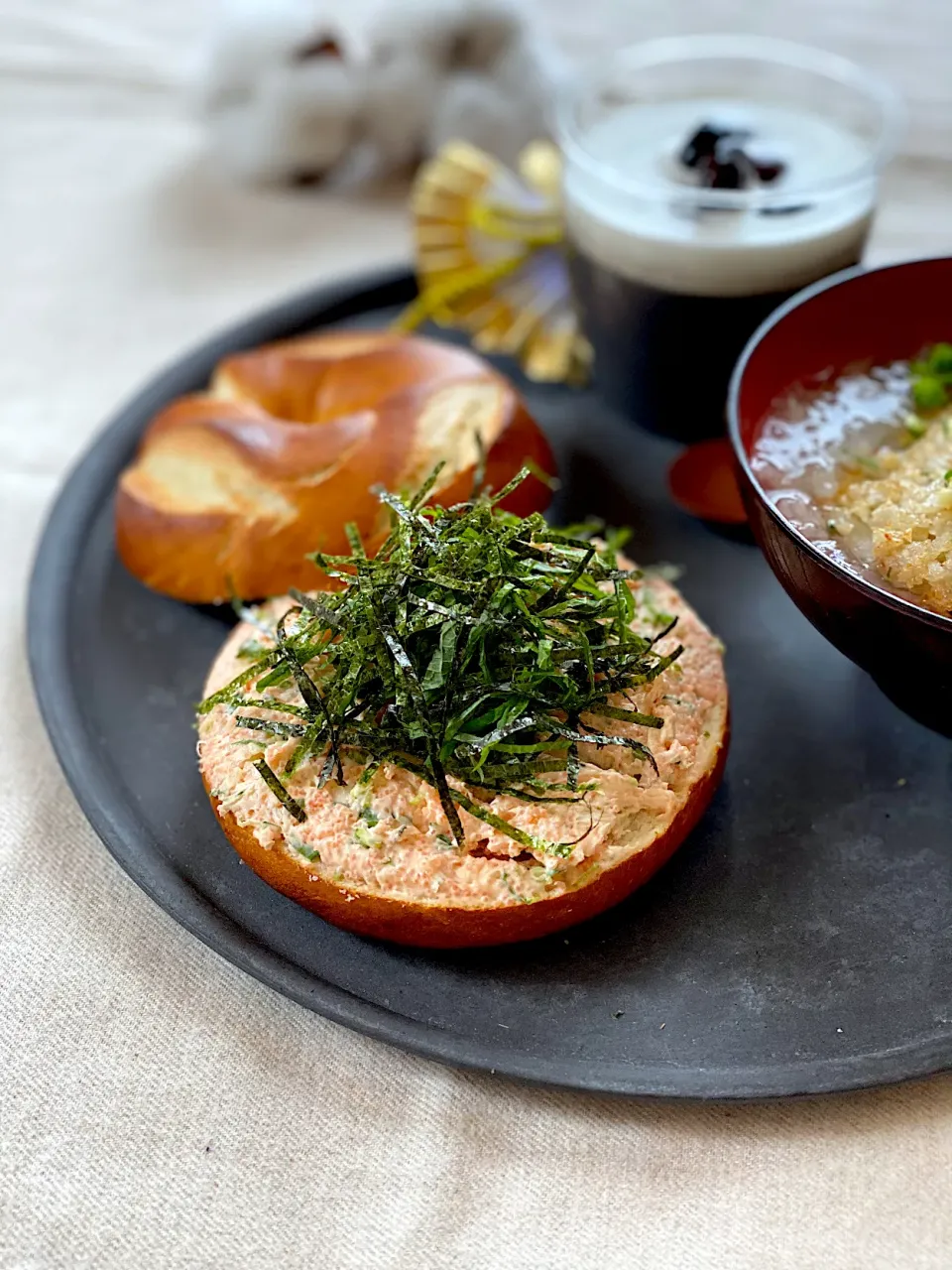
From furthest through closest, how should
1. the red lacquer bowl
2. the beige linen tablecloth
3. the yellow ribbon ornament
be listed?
1. the yellow ribbon ornament
2. the red lacquer bowl
3. the beige linen tablecloth

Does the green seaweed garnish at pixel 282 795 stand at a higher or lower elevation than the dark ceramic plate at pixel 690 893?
higher

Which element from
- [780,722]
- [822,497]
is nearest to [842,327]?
[822,497]

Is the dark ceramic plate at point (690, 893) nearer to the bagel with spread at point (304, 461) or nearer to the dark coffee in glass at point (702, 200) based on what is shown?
the bagel with spread at point (304, 461)

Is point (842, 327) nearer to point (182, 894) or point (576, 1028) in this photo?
point (576, 1028)

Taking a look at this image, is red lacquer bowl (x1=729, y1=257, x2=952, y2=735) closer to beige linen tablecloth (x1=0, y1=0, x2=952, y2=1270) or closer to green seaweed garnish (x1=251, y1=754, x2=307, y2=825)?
beige linen tablecloth (x1=0, y1=0, x2=952, y2=1270)

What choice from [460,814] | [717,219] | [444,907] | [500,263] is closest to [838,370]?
[717,219]

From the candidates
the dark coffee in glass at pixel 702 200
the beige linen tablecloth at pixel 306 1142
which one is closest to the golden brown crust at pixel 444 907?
the beige linen tablecloth at pixel 306 1142


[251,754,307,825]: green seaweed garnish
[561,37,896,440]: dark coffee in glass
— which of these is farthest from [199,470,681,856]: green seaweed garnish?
[561,37,896,440]: dark coffee in glass
